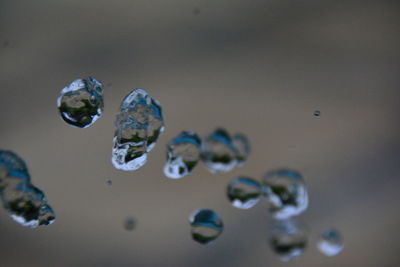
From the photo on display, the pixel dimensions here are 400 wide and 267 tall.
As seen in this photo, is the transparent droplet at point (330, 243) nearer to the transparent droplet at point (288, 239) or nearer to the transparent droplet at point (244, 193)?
the transparent droplet at point (288, 239)

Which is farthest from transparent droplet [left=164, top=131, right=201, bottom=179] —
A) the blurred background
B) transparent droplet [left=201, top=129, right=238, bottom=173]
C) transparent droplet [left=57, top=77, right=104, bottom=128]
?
the blurred background

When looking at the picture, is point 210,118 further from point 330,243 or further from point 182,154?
point 330,243

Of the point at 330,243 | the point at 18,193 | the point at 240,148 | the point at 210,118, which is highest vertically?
the point at 210,118

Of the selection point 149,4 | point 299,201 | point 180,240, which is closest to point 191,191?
point 180,240

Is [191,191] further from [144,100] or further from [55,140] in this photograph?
[144,100]

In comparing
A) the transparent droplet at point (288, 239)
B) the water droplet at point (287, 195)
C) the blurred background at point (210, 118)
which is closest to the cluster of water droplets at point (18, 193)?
the blurred background at point (210, 118)

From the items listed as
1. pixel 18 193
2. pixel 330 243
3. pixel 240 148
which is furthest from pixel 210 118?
pixel 18 193

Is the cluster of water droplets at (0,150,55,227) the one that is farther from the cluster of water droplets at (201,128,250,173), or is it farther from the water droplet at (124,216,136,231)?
the water droplet at (124,216,136,231)
